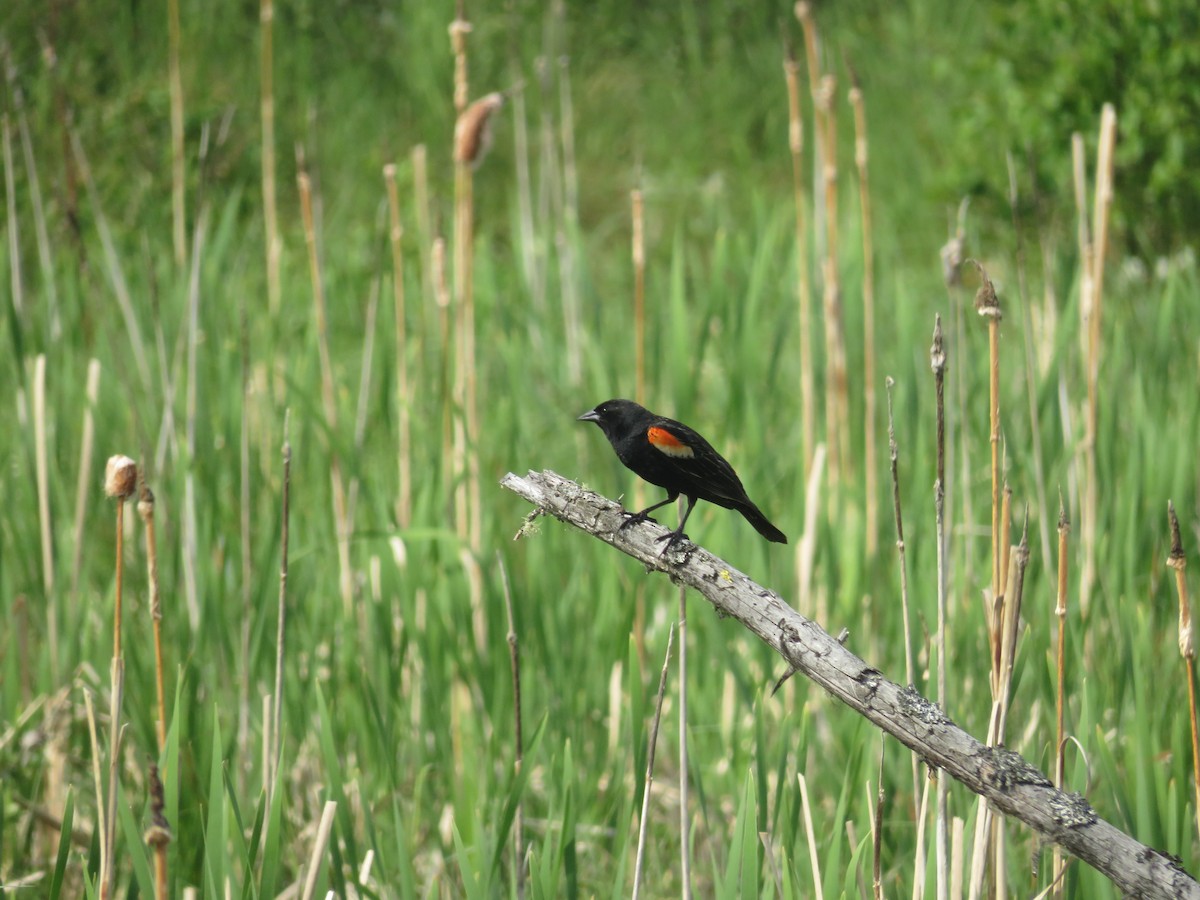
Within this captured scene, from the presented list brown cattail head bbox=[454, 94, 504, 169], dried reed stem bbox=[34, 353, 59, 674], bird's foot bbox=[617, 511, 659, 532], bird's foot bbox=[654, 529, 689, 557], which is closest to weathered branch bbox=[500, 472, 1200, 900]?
bird's foot bbox=[654, 529, 689, 557]

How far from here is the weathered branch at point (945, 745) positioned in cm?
126

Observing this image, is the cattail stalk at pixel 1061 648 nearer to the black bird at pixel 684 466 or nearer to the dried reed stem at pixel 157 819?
the black bird at pixel 684 466

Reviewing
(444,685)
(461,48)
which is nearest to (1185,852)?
(444,685)

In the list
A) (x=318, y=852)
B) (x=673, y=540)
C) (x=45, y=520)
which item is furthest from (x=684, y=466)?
(x=45, y=520)

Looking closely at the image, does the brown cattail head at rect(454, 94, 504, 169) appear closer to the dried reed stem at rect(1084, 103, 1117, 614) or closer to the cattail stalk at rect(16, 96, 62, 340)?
the cattail stalk at rect(16, 96, 62, 340)

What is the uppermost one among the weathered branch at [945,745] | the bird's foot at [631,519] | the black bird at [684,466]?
the black bird at [684,466]

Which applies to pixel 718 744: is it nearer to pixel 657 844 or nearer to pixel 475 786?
pixel 657 844

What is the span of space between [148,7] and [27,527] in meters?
6.85

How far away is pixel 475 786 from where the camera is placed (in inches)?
101

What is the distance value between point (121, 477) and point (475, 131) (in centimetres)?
135

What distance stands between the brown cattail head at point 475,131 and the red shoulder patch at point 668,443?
3.35 feet

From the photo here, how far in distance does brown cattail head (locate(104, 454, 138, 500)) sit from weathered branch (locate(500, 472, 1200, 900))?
75 centimetres

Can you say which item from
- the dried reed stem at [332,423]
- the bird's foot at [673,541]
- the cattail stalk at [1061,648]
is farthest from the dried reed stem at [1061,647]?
the dried reed stem at [332,423]

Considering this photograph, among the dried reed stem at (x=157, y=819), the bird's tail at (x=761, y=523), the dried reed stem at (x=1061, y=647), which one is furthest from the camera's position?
the bird's tail at (x=761, y=523)
